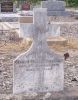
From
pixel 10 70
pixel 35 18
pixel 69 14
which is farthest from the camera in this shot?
pixel 69 14

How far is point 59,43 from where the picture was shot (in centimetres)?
1270

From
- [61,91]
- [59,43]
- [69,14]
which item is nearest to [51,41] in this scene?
[59,43]

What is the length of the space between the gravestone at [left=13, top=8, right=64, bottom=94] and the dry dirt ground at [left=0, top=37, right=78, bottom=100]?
0.19 metres

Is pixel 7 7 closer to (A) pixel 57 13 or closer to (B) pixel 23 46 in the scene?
(A) pixel 57 13

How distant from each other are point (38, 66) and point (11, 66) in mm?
2773

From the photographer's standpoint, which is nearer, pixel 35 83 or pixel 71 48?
pixel 35 83

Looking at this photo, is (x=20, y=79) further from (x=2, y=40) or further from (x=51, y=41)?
(x=2, y=40)

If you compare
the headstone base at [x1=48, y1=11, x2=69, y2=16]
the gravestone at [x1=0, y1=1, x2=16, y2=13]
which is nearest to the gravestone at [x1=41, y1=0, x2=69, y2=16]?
the headstone base at [x1=48, y1=11, x2=69, y2=16]

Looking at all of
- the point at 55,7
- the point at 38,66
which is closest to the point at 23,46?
the point at 38,66

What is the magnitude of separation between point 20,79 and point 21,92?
0.77 feet

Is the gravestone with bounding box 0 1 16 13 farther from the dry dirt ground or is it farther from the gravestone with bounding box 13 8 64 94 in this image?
the gravestone with bounding box 13 8 64 94

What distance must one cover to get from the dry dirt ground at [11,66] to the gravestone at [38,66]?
19 cm

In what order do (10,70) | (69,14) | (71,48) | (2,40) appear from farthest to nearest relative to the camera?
(69,14), (2,40), (71,48), (10,70)

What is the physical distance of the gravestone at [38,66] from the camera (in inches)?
266
